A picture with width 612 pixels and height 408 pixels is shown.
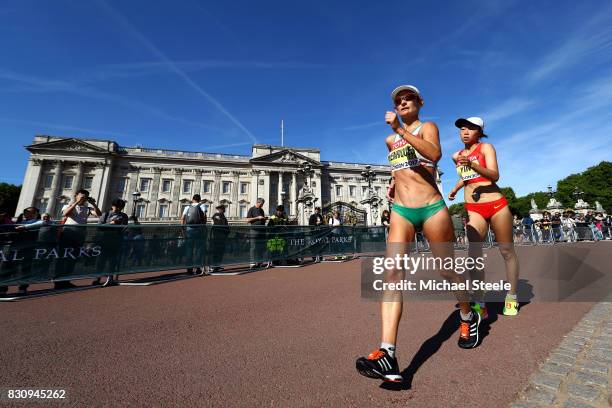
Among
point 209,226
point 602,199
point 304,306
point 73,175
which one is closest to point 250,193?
point 73,175

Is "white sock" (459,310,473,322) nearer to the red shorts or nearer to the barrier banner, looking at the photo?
the red shorts

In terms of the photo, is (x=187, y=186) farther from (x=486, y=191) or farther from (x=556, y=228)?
(x=486, y=191)

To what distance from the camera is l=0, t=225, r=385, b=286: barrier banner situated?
5.18 meters

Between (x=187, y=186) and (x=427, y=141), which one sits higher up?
(x=187, y=186)

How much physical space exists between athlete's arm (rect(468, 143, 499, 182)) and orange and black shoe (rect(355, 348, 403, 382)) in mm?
2210

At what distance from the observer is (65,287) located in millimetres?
5641

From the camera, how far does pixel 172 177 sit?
4728cm

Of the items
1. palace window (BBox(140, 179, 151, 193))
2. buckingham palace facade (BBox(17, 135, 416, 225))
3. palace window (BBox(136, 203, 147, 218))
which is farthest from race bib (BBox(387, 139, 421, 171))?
palace window (BBox(140, 179, 151, 193))

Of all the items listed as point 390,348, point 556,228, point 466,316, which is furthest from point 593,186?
point 390,348

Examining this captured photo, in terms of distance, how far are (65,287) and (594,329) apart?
835 cm

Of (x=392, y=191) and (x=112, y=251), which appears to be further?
(x=112, y=251)

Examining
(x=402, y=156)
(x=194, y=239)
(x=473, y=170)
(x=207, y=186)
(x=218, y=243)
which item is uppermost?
(x=207, y=186)

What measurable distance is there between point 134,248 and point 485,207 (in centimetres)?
722

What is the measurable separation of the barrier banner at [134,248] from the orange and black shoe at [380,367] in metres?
6.36
